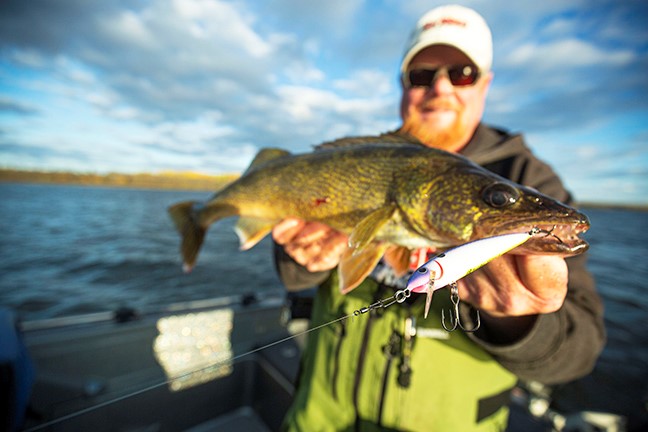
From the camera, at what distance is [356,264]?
6.53 feet

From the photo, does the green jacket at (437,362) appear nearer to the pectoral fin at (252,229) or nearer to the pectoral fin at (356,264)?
the pectoral fin at (356,264)

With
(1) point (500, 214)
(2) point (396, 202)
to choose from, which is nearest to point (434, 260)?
(1) point (500, 214)

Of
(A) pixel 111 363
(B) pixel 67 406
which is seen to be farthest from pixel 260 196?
(B) pixel 67 406

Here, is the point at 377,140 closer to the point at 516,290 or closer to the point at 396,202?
the point at 396,202

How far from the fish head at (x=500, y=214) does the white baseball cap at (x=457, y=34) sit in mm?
1813

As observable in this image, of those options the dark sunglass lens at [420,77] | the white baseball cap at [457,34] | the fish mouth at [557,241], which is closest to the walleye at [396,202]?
the fish mouth at [557,241]

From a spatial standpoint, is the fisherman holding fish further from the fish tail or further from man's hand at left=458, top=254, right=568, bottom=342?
the fish tail

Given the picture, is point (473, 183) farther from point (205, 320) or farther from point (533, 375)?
point (205, 320)

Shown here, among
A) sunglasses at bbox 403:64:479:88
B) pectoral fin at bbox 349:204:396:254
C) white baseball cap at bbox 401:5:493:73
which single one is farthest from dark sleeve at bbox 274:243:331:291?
white baseball cap at bbox 401:5:493:73

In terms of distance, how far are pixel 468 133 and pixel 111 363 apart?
16.7 feet

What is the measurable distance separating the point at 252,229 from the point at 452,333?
6.26 feet

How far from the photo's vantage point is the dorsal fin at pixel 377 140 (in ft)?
7.53

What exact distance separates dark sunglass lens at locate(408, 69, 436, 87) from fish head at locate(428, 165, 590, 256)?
168 centimetres

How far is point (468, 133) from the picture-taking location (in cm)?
311
